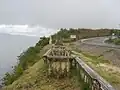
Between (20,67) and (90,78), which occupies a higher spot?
(90,78)

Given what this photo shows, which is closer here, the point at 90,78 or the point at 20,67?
the point at 90,78

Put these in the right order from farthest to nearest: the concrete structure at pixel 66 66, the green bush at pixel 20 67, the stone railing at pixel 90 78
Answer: the green bush at pixel 20 67, the concrete structure at pixel 66 66, the stone railing at pixel 90 78

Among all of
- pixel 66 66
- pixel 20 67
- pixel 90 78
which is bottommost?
pixel 20 67

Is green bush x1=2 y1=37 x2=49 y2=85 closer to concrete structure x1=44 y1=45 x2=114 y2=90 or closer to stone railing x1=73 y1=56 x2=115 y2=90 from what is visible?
concrete structure x1=44 y1=45 x2=114 y2=90

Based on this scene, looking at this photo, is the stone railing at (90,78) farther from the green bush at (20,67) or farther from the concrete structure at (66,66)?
the green bush at (20,67)

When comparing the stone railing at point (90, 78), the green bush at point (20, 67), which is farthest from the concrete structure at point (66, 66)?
the green bush at point (20, 67)

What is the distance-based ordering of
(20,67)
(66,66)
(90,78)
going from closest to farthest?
1. (90,78)
2. (66,66)
3. (20,67)

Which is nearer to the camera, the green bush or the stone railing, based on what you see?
the stone railing

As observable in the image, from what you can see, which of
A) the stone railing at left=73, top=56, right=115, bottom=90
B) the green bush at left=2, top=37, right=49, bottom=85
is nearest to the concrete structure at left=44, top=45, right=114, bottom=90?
the stone railing at left=73, top=56, right=115, bottom=90

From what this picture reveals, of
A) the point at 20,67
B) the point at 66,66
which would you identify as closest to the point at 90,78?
the point at 66,66

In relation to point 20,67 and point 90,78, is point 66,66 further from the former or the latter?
point 20,67

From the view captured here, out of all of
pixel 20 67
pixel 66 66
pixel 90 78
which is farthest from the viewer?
pixel 20 67
